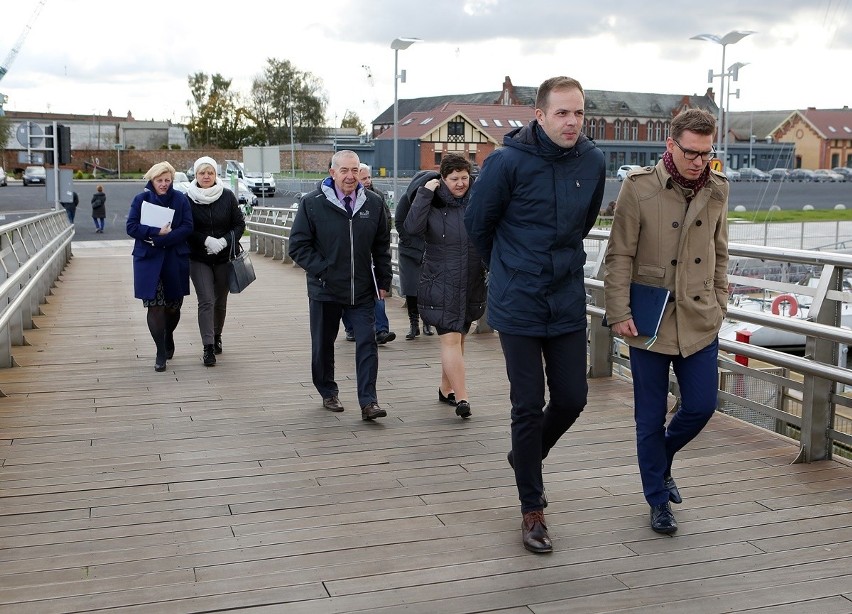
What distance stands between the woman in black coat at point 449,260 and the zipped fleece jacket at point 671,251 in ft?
6.96

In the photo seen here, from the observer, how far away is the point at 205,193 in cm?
862

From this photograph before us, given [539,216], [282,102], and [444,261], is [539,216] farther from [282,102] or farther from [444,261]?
[282,102]

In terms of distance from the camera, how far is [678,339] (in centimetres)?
441

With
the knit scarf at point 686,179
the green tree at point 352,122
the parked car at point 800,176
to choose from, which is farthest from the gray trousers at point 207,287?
the green tree at point 352,122

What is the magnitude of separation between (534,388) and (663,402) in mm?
590

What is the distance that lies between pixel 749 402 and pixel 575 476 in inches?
51.5

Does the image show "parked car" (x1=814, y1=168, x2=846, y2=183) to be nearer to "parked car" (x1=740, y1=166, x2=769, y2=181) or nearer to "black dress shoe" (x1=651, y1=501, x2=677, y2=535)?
"parked car" (x1=740, y1=166, x2=769, y2=181)

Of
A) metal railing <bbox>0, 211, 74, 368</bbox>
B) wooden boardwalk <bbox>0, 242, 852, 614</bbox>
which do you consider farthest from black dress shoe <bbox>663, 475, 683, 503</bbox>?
metal railing <bbox>0, 211, 74, 368</bbox>

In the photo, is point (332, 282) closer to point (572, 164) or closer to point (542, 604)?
point (572, 164)

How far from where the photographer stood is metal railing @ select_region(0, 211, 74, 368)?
27.6 ft

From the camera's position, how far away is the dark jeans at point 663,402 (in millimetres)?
4457

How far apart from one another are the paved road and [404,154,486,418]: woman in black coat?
3030 centimetres

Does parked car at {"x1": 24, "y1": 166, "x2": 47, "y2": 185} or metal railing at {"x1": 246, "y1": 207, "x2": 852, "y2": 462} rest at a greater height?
parked car at {"x1": 24, "y1": 166, "x2": 47, "y2": 185}

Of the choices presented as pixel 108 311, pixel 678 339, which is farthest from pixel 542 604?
pixel 108 311
